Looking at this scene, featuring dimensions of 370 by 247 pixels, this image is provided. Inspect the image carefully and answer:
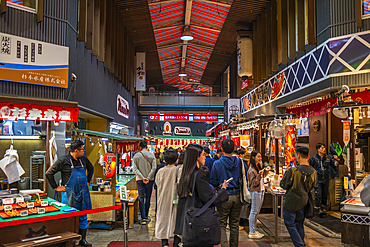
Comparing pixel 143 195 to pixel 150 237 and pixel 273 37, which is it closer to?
pixel 150 237

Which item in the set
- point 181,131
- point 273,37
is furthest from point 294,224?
point 181,131

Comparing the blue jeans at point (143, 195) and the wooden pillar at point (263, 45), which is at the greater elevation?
the wooden pillar at point (263, 45)

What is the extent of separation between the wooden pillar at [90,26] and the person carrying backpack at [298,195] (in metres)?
6.51

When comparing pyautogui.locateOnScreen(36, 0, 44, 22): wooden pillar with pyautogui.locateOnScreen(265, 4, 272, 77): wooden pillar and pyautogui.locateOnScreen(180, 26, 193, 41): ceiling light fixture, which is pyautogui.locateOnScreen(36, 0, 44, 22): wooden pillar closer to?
pyautogui.locateOnScreen(265, 4, 272, 77): wooden pillar

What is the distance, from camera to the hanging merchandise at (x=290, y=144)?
757cm

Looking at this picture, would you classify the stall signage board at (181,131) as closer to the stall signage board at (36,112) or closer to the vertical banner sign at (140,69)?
the vertical banner sign at (140,69)

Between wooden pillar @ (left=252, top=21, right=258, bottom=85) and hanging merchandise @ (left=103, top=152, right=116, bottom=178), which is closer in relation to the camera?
hanging merchandise @ (left=103, top=152, right=116, bottom=178)

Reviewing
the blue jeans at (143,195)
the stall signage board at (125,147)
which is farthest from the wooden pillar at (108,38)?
the blue jeans at (143,195)

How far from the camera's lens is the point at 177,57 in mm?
22016

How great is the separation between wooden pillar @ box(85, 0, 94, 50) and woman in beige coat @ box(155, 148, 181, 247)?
5.07 m

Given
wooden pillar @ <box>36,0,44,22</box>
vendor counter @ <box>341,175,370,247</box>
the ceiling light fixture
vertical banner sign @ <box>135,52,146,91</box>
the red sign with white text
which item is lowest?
vendor counter @ <box>341,175,370,247</box>

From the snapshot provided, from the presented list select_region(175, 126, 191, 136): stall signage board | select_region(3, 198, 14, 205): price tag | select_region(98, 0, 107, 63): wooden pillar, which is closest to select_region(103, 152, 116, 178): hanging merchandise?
select_region(3, 198, 14, 205): price tag

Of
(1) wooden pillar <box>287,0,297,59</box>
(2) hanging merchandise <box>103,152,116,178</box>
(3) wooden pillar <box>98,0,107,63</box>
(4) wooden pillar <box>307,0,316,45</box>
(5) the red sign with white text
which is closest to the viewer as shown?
(2) hanging merchandise <box>103,152,116,178</box>

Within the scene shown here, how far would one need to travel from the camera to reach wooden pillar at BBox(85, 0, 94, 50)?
8438 mm
